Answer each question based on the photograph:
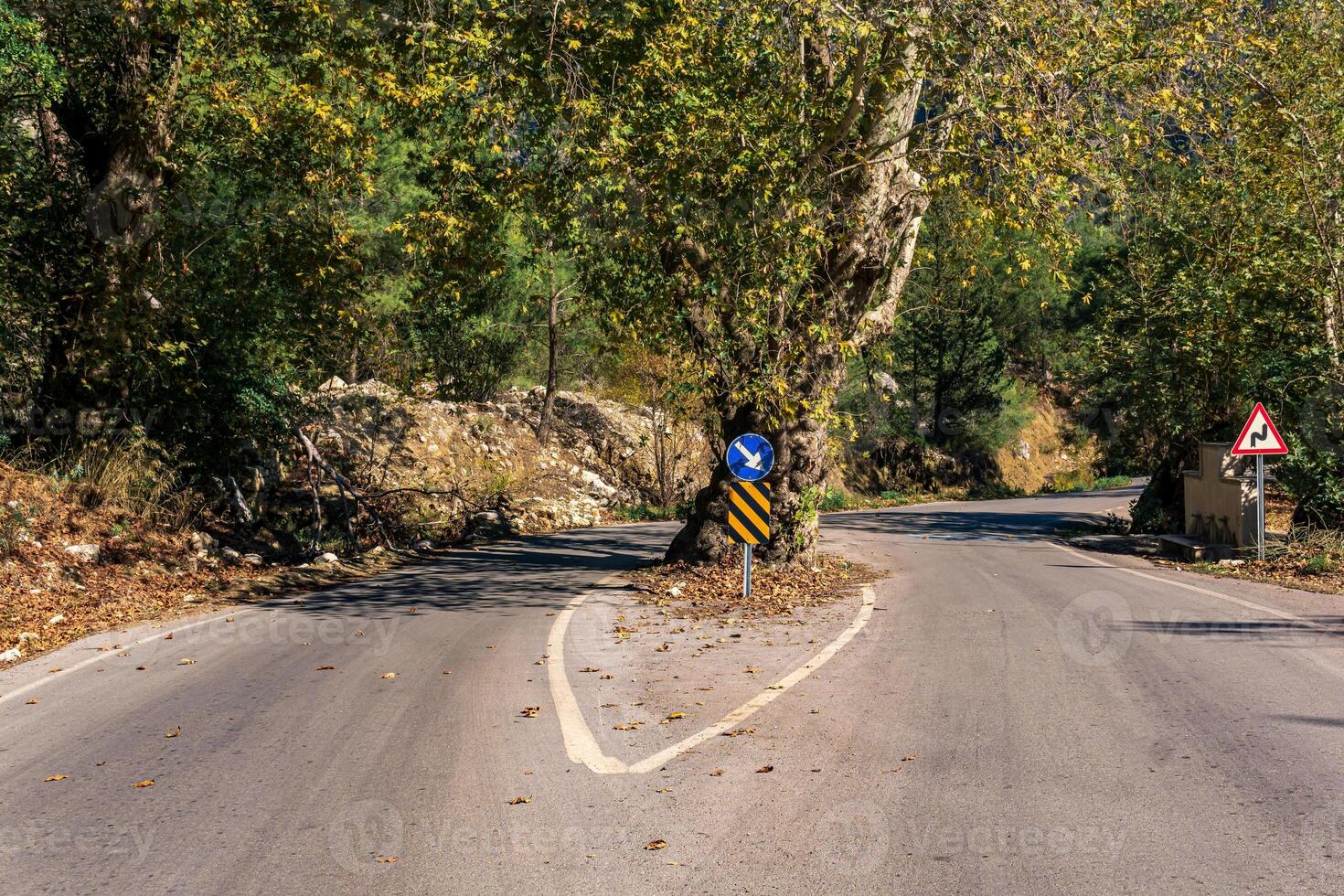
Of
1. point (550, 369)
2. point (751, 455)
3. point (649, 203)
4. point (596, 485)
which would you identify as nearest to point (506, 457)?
point (596, 485)

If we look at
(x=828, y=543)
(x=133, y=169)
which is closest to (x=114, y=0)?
(x=133, y=169)

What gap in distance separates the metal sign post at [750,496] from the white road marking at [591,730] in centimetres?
263

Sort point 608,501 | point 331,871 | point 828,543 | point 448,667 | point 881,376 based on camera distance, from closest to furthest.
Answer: point 331,871 < point 448,667 < point 828,543 < point 608,501 < point 881,376

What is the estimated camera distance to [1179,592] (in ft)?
44.8

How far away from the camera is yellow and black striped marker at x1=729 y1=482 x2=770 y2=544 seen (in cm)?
1380

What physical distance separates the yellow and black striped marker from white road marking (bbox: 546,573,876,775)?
2.60 m

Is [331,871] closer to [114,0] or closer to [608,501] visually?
[114,0]

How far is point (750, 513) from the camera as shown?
45.6 feet

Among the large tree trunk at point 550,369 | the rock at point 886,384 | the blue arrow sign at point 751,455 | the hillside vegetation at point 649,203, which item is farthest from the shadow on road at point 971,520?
the rock at point 886,384

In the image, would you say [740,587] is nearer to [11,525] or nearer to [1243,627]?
[1243,627]

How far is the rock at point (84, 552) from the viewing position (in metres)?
14.3

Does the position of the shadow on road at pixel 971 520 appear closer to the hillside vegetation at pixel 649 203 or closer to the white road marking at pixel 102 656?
the hillside vegetation at pixel 649 203

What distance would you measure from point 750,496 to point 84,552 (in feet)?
29.3

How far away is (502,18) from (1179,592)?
11.1 metres
